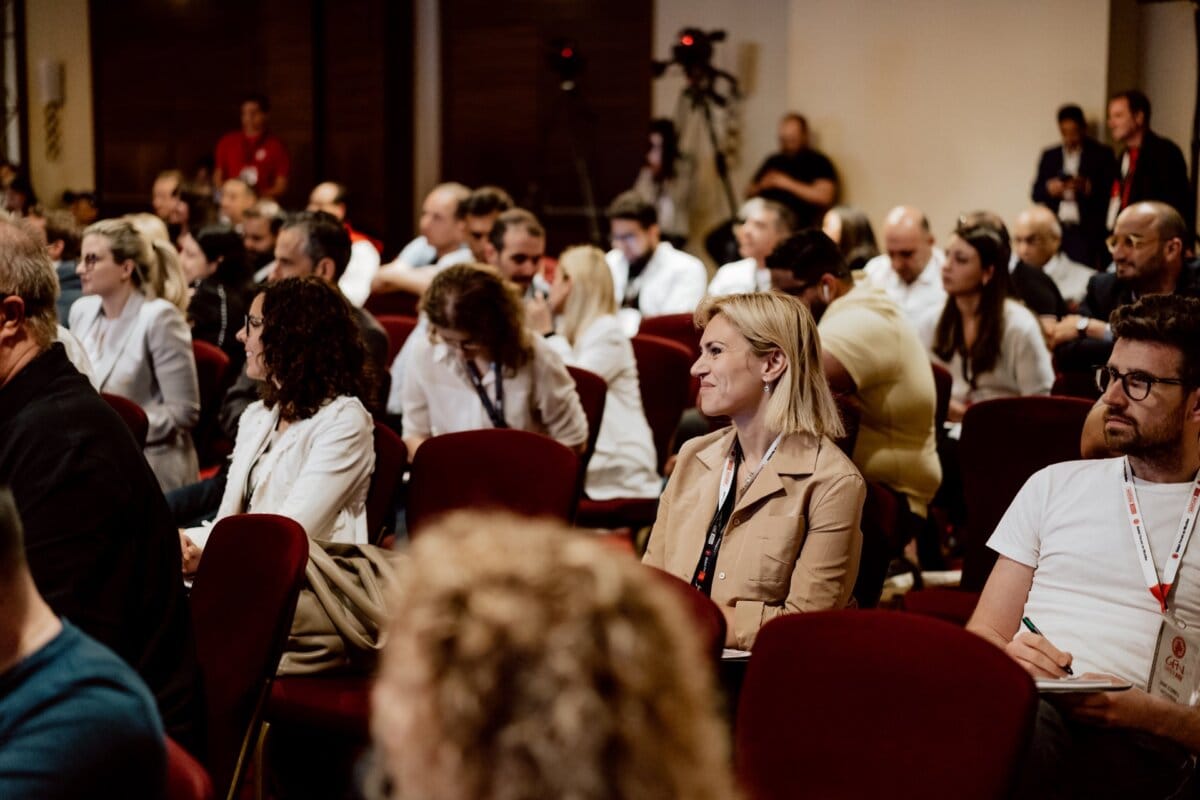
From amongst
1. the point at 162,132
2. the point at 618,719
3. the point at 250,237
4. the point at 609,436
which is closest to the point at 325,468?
the point at 609,436

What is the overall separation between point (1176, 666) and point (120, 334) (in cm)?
359

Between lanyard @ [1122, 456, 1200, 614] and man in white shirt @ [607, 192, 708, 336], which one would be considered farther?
man in white shirt @ [607, 192, 708, 336]

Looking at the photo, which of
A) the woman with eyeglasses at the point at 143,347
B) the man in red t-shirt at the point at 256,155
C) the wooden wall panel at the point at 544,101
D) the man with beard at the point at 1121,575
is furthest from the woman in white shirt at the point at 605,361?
the man in red t-shirt at the point at 256,155

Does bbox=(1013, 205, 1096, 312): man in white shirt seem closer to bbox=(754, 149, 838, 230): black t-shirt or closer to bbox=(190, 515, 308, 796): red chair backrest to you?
bbox=(754, 149, 838, 230): black t-shirt

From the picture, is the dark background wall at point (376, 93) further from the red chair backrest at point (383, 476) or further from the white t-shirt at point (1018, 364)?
the red chair backrest at point (383, 476)

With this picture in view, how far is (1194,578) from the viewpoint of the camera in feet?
8.69

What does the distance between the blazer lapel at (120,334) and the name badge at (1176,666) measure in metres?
3.46

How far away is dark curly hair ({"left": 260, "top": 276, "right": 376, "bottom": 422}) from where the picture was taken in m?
3.45

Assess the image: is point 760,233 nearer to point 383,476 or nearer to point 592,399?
point 592,399

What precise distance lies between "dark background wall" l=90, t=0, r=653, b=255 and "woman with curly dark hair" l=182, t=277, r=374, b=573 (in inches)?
293

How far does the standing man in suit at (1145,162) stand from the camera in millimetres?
7723

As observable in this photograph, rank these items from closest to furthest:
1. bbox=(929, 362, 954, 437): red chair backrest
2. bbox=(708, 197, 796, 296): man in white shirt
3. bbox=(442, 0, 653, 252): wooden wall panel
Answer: bbox=(929, 362, 954, 437): red chair backrest < bbox=(708, 197, 796, 296): man in white shirt < bbox=(442, 0, 653, 252): wooden wall panel

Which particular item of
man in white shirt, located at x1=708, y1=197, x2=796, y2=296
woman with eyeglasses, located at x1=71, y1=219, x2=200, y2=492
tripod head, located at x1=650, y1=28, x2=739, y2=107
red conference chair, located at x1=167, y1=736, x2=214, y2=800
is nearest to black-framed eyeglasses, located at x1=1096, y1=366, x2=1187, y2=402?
red conference chair, located at x1=167, y1=736, x2=214, y2=800

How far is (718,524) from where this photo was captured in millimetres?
3043
